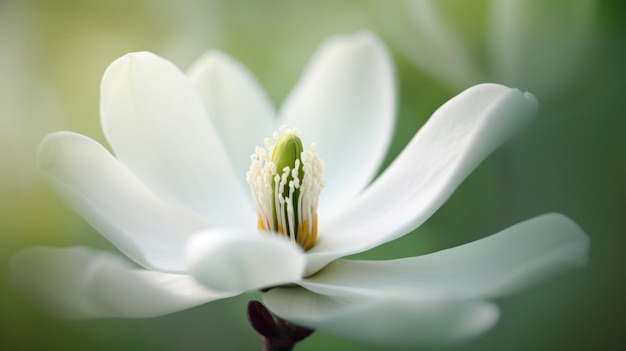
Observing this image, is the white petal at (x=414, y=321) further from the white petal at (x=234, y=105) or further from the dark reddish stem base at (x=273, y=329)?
the white petal at (x=234, y=105)

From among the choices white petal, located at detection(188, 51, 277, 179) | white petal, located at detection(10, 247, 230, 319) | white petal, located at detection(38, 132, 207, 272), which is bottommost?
white petal, located at detection(10, 247, 230, 319)

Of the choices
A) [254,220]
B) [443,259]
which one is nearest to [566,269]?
[443,259]

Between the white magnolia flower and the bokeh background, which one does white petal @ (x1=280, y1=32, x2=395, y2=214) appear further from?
the bokeh background

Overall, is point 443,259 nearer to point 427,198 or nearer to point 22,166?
point 427,198

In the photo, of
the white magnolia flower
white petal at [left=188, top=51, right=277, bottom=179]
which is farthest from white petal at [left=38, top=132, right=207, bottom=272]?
white petal at [left=188, top=51, right=277, bottom=179]

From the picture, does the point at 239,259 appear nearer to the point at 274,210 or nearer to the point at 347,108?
the point at 274,210

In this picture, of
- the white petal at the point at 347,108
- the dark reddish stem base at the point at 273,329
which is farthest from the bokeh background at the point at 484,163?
the dark reddish stem base at the point at 273,329
